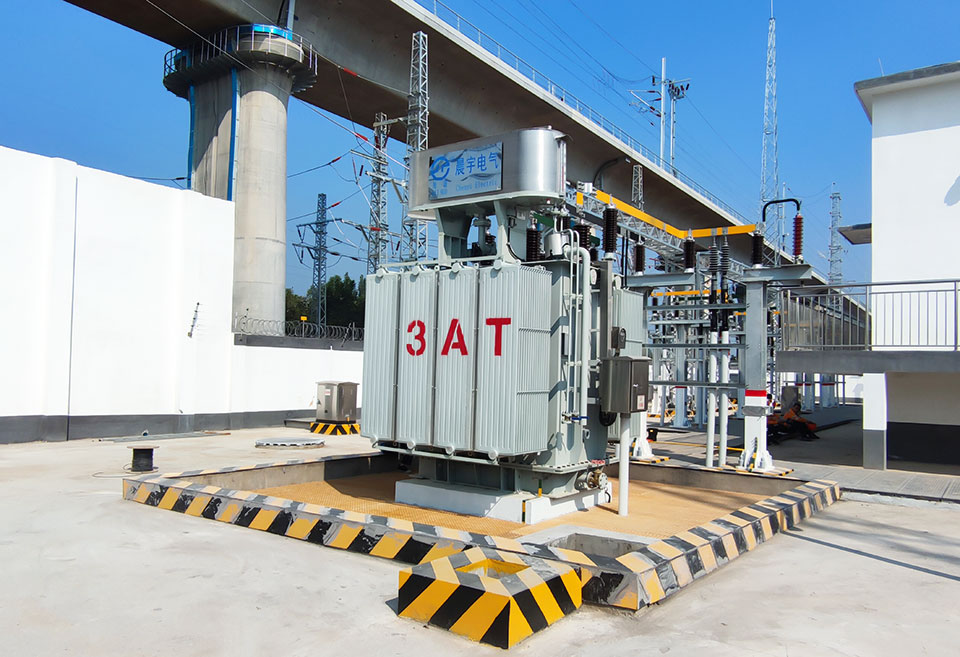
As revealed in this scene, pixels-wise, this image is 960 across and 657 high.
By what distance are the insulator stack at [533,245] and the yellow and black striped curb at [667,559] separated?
3458mm

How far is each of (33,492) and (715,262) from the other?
38.1 feet

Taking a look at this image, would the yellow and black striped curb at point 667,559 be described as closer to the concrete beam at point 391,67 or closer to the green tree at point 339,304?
the concrete beam at point 391,67

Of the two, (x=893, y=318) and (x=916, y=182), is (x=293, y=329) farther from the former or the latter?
(x=916, y=182)

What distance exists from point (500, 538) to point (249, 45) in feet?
73.8

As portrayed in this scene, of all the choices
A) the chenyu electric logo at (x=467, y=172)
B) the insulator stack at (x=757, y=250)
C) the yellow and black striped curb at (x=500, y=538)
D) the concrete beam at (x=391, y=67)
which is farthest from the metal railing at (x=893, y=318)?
the concrete beam at (x=391, y=67)

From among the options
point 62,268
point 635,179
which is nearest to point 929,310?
point 62,268

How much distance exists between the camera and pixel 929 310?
14.1m

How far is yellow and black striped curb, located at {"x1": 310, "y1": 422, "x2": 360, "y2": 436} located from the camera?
65.9 ft

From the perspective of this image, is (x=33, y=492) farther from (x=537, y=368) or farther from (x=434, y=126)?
(x=434, y=126)

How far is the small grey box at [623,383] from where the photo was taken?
8.00 metres

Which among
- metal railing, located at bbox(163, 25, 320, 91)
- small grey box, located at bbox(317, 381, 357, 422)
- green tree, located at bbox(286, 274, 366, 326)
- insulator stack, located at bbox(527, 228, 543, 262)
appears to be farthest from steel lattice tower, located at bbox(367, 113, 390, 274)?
green tree, located at bbox(286, 274, 366, 326)

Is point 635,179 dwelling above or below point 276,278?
above

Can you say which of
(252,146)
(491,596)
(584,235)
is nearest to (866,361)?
(584,235)

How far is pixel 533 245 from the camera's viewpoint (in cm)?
834
